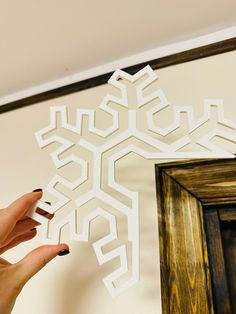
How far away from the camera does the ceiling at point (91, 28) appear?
743mm

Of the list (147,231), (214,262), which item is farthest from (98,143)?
(214,262)

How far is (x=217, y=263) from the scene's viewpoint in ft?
1.99

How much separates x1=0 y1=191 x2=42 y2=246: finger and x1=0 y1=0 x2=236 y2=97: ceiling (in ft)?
1.57

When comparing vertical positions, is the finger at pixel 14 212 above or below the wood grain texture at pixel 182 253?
above

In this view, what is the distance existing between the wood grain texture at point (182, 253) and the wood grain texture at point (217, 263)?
1.2 inches

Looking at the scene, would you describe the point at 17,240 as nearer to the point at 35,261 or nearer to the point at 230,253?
the point at 35,261

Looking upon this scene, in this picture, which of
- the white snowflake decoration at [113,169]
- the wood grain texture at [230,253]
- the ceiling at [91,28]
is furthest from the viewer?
the ceiling at [91,28]

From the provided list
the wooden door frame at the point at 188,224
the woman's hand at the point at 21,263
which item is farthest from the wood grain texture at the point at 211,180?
the woman's hand at the point at 21,263

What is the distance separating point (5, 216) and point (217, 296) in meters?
0.43

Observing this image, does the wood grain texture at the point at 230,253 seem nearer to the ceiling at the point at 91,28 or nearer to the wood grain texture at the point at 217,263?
the wood grain texture at the point at 217,263

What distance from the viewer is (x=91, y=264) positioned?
2.27 ft

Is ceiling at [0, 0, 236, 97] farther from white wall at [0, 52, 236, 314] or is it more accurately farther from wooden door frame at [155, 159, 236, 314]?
wooden door frame at [155, 159, 236, 314]

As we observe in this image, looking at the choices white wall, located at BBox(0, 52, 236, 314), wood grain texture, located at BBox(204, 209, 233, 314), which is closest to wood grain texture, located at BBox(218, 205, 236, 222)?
wood grain texture, located at BBox(204, 209, 233, 314)

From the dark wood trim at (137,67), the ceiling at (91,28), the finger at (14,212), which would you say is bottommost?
the finger at (14,212)
